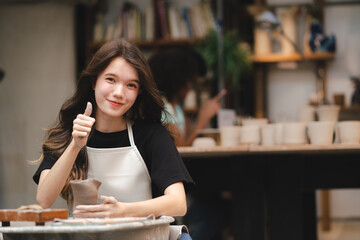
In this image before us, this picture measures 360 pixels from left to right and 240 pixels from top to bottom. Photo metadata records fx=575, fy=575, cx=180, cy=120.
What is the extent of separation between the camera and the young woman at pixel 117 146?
6.46 feet

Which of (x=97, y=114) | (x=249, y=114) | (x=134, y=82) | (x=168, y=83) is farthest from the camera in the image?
(x=249, y=114)

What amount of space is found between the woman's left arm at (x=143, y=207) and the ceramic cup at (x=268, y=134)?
1.07m

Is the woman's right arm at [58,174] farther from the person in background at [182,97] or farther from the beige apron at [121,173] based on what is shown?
the person in background at [182,97]

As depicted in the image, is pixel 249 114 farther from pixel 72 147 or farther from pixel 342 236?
pixel 72 147

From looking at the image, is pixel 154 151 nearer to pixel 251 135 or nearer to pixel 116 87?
pixel 116 87

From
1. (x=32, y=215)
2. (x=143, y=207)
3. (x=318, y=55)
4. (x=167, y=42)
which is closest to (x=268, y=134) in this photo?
(x=143, y=207)

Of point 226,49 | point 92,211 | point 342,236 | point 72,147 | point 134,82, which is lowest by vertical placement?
point 342,236

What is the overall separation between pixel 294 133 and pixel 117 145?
3.52ft

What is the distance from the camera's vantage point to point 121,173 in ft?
6.80

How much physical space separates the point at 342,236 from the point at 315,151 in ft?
9.54

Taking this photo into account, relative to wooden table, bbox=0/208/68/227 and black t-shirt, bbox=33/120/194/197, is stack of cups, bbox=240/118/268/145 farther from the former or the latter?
wooden table, bbox=0/208/68/227

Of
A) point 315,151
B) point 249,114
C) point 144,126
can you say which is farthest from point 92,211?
point 249,114

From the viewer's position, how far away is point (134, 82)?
2.05m

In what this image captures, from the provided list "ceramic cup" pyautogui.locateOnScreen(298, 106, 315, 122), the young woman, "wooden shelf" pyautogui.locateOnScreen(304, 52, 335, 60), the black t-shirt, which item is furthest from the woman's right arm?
"wooden shelf" pyautogui.locateOnScreen(304, 52, 335, 60)
